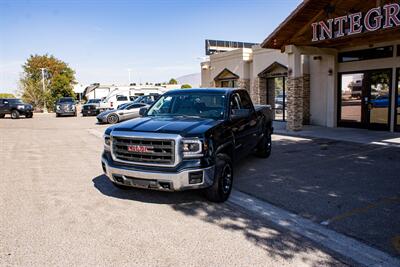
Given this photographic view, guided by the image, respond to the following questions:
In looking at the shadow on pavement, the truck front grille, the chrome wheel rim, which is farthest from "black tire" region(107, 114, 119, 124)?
the chrome wheel rim

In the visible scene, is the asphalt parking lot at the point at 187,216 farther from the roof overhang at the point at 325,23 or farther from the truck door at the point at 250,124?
the roof overhang at the point at 325,23

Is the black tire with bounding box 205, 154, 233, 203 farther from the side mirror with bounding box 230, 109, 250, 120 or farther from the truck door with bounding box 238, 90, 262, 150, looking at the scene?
the truck door with bounding box 238, 90, 262, 150

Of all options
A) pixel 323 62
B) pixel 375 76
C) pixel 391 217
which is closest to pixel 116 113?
pixel 323 62

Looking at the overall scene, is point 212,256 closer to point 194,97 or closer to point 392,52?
point 194,97

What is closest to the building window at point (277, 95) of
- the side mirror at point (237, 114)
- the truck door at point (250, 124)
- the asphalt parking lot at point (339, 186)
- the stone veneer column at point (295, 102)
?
the stone veneer column at point (295, 102)

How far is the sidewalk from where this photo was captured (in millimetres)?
11061

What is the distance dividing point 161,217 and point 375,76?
11.8 meters

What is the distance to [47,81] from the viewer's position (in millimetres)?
54656

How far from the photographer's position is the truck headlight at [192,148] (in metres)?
4.95

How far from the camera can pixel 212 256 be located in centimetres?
371

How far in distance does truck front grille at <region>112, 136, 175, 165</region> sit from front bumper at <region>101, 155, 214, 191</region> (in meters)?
0.17

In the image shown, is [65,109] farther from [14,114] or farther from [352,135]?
[352,135]

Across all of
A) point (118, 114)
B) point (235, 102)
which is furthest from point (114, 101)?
point (235, 102)

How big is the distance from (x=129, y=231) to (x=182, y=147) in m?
1.37
